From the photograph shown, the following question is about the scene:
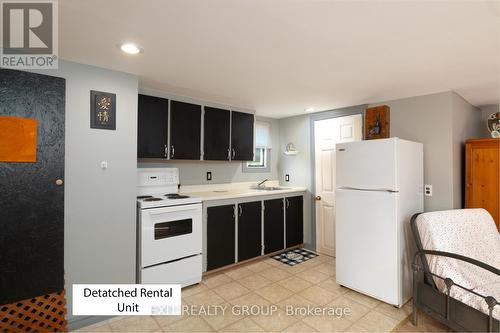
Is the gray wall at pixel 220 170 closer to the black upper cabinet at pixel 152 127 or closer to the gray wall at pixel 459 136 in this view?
the black upper cabinet at pixel 152 127

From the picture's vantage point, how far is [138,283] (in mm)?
2510

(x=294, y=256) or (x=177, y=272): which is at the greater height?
(x=177, y=272)

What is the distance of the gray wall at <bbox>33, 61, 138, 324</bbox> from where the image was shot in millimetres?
2115

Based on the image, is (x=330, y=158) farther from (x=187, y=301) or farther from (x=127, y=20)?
(x=127, y=20)

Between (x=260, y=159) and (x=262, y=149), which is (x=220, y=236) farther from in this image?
(x=262, y=149)

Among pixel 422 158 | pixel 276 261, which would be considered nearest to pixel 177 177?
pixel 276 261

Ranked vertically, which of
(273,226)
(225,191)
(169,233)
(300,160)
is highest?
(300,160)

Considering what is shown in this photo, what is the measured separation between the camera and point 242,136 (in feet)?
12.5

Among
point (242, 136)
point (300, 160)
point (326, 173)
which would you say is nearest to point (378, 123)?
point (326, 173)

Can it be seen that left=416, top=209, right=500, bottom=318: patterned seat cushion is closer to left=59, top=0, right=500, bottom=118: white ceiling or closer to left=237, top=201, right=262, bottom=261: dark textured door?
left=59, top=0, right=500, bottom=118: white ceiling

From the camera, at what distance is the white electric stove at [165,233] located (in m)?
2.54

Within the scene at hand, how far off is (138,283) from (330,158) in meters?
2.94

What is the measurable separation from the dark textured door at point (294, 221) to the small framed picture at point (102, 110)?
259cm

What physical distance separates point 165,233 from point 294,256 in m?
2.00
